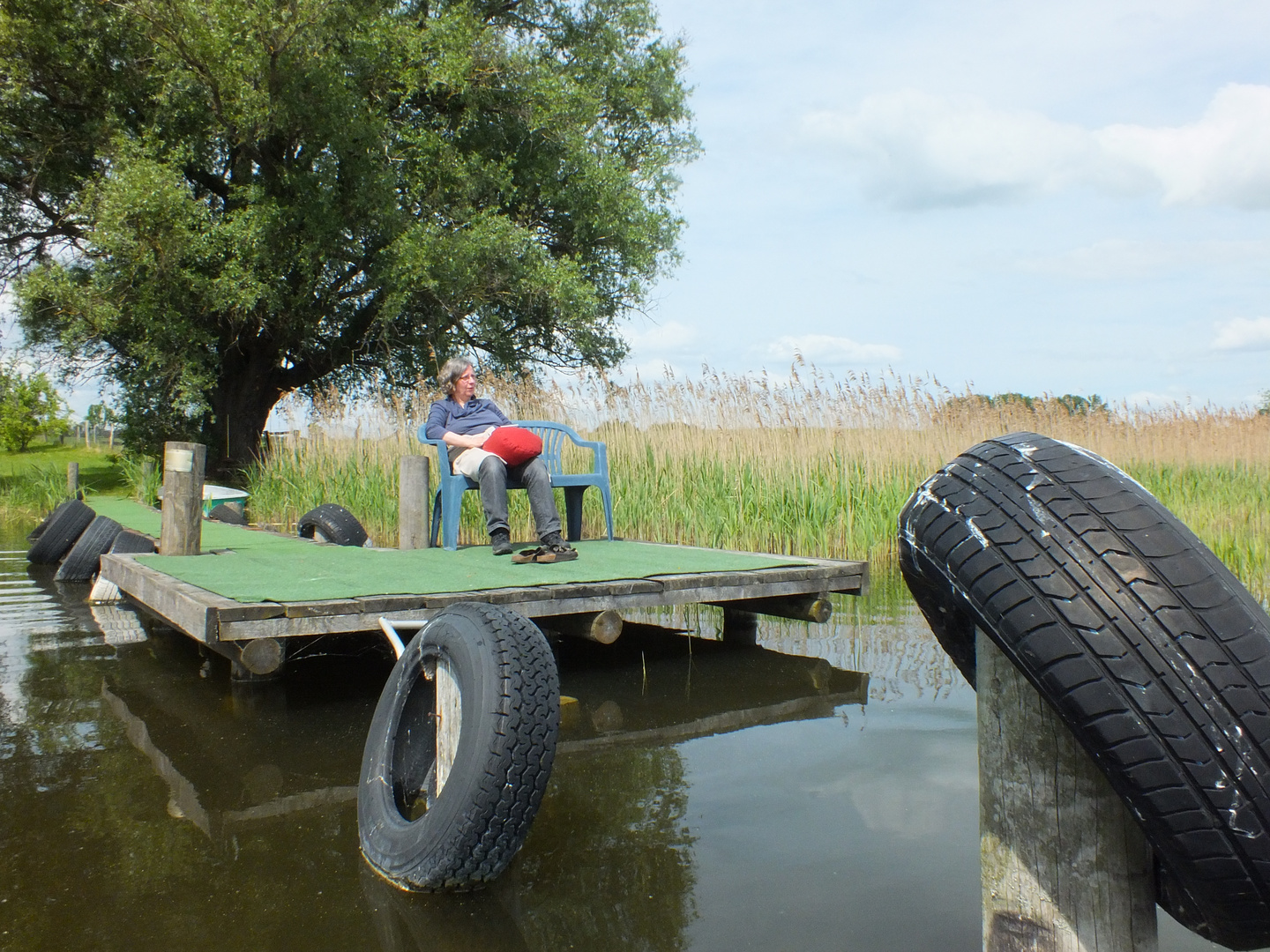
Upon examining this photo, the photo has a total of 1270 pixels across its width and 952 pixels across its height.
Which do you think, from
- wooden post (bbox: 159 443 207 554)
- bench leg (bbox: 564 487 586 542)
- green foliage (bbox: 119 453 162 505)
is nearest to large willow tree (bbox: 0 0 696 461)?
green foliage (bbox: 119 453 162 505)

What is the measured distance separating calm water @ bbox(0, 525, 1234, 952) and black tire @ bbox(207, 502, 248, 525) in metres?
4.51

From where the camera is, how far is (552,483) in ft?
20.1

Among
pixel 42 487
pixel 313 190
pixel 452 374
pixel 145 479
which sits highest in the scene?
pixel 313 190

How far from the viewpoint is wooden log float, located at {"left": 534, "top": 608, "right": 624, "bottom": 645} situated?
4.36 metres

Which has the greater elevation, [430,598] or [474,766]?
[430,598]

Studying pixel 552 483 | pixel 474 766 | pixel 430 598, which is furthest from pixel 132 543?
pixel 474 766

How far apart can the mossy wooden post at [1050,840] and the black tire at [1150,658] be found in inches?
3.1

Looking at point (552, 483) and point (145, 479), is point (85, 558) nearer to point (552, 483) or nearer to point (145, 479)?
point (552, 483)

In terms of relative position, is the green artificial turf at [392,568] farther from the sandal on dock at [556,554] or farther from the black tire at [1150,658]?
the black tire at [1150,658]

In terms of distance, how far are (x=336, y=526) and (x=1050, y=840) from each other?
6442 mm

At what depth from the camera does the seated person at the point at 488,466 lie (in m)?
5.36

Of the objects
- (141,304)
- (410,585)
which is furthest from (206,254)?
(410,585)

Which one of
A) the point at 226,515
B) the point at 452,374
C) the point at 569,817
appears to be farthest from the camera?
the point at 226,515

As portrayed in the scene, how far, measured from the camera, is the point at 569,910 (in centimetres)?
220
